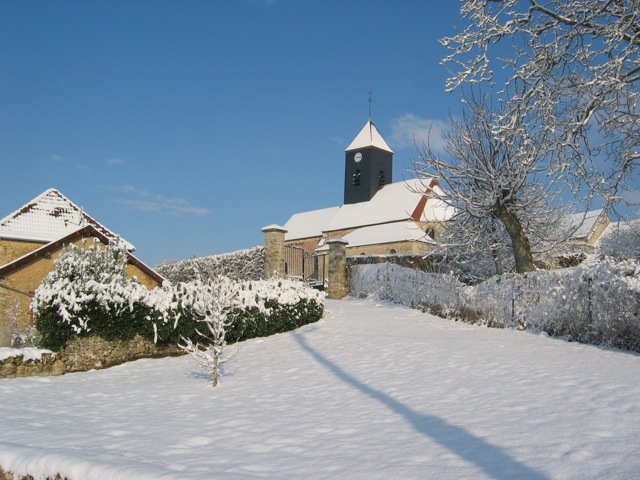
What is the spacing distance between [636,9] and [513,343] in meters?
6.87

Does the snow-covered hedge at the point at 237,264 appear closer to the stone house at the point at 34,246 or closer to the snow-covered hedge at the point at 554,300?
the stone house at the point at 34,246

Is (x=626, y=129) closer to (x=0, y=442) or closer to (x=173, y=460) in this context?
(x=173, y=460)

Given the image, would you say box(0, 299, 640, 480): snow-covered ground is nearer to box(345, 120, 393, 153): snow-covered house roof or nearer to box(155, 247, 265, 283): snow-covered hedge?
box(155, 247, 265, 283): snow-covered hedge

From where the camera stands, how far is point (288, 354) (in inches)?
482

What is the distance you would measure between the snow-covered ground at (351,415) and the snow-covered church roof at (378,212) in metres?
28.5

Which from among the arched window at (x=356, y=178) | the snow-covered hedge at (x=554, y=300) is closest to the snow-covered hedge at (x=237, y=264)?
the snow-covered hedge at (x=554, y=300)

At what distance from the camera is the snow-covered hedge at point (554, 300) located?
10477mm

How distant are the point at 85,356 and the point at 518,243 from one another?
1211 cm

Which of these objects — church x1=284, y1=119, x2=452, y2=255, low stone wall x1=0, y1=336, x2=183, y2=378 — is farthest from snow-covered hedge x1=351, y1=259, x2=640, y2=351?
church x1=284, y1=119, x2=452, y2=255

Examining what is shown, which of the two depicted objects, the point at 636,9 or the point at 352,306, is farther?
the point at 352,306

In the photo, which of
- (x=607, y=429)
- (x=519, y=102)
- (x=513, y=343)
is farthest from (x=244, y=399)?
(x=519, y=102)

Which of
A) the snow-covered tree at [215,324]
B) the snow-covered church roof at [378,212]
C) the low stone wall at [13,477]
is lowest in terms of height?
the low stone wall at [13,477]

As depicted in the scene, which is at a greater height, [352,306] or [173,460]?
[352,306]

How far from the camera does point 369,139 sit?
167 ft
